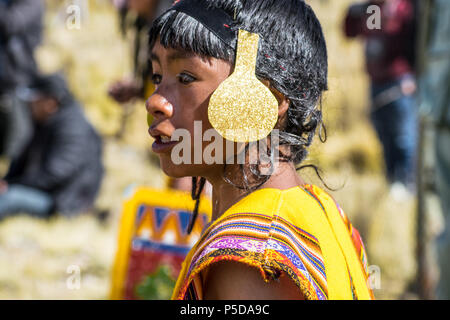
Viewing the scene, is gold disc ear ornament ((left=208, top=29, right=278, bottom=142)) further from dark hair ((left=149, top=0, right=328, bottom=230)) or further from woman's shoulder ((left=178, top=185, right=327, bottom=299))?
woman's shoulder ((left=178, top=185, right=327, bottom=299))

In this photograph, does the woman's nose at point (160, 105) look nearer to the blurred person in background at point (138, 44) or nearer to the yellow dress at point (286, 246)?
the yellow dress at point (286, 246)

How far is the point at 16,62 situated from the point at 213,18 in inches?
230

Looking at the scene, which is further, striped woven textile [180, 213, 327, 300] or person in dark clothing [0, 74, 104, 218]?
person in dark clothing [0, 74, 104, 218]

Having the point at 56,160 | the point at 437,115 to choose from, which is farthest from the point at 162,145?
the point at 56,160

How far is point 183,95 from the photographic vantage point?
49.0 inches

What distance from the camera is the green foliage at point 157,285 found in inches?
110

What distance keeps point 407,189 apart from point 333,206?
392cm

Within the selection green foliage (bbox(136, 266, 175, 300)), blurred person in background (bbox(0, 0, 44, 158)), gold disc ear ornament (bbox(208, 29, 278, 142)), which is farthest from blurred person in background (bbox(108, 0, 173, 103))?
blurred person in background (bbox(0, 0, 44, 158))

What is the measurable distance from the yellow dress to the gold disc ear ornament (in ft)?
0.45

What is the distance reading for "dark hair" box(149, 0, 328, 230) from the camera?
123 centimetres

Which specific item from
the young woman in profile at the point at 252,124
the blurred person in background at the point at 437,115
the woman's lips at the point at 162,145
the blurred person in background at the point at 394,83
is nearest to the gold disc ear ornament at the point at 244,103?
the young woman in profile at the point at 252,124

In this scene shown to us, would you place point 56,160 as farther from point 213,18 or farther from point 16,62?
point 213,18

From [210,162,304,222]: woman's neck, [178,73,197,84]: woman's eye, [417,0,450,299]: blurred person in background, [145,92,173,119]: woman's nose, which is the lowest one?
[210,162,304,222]: woman's neck

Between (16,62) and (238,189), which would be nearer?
(238,189)
